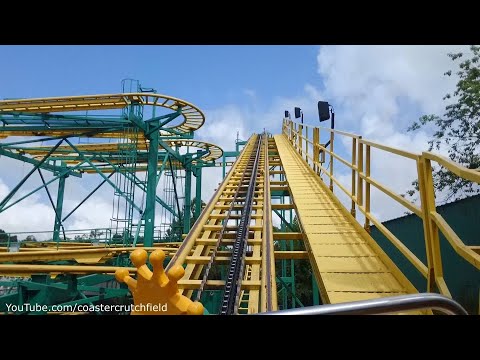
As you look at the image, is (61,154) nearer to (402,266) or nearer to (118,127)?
(118,127)

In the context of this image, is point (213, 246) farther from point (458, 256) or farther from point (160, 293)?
point (458, 256)

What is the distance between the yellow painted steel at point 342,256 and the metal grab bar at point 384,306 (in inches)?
53.5

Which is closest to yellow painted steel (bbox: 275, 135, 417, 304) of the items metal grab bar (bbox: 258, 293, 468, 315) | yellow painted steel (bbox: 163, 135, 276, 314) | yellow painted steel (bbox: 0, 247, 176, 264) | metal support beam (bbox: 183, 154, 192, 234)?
yellow painted steel (bbox: 163, 135, 276, 314)

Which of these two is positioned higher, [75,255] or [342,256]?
[342,256]

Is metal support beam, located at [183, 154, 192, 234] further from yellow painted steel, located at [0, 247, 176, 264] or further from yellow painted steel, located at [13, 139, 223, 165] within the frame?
yellow painted steel, located at [0, 247, 176, 264]

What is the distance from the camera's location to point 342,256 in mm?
3400

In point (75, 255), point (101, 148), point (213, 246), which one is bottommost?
point (75, 255)

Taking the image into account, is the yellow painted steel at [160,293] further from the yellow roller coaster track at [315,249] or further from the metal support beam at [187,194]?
the metal support beam at [187,194]

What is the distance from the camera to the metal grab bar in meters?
1.11

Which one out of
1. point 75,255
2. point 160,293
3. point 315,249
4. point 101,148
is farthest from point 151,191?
point 160,293

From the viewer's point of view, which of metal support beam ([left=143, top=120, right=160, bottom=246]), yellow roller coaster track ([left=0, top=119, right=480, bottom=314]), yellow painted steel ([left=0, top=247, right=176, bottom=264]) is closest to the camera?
yellow roller coaster track ([left=0, top=119, right=480, bottom=314])

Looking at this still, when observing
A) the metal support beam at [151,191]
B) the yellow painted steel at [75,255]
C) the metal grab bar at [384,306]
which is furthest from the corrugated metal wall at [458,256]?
the metal support beam at [151,191]

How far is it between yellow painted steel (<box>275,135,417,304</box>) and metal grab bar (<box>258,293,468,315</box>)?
1.36m

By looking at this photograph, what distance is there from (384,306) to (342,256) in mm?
2319
